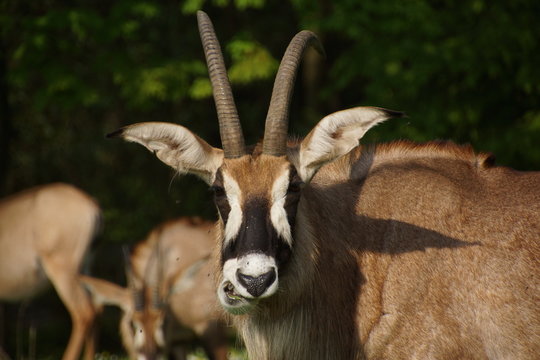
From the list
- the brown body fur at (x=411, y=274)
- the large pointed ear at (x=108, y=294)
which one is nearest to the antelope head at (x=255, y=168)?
the brown body fur at (x=411, y=274)

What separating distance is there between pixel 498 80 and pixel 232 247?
7297mm

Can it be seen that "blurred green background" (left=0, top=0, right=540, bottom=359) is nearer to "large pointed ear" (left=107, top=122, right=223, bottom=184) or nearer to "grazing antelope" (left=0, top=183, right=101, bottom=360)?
"grazing antelope" (left=0, top=183, right=101, bottom=360)

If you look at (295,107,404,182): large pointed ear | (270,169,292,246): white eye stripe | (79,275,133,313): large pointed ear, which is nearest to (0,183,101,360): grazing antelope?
(79,275,133,313): large pointed ear

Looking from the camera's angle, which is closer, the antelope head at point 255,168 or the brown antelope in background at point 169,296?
the antelope head at point 255,168

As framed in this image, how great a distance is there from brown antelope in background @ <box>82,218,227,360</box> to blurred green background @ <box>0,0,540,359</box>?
66cm

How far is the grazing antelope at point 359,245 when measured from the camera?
489 cm

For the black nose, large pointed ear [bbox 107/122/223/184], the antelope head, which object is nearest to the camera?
the black nose

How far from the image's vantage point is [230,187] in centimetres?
484

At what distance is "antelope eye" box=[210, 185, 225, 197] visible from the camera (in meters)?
4.90

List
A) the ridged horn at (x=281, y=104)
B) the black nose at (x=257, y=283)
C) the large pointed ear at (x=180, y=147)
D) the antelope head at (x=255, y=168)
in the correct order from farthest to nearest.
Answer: the large pointed ear at (x=180, y=147) < the ridged horn at (x=281, y=104) < the antelope head at (x=255, y=168) < the black nose at (x=257, y=283)

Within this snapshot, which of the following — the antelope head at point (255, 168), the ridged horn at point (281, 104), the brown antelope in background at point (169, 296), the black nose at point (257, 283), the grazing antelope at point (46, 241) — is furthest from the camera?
the grazing antelope at point (46, 241)

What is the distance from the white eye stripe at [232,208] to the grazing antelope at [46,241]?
658 cm

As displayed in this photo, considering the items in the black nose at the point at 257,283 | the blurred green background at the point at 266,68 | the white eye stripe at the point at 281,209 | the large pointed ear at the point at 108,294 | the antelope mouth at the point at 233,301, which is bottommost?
the large pointed ear at the point at 108,294

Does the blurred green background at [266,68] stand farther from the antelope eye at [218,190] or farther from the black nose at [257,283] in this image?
the black nose at [257,283]
